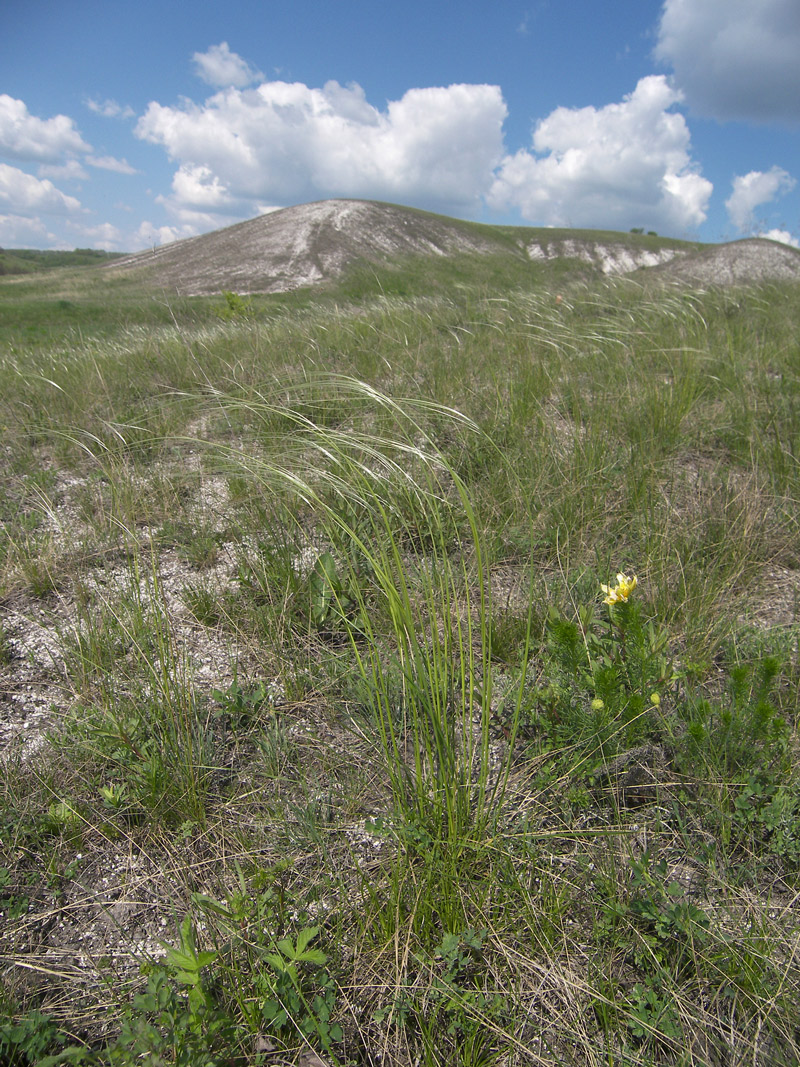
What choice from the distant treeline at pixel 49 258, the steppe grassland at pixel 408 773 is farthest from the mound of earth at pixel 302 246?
the distant treeline at pixel 49 258

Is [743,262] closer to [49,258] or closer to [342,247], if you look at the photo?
[342,247]

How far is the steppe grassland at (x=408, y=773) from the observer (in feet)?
3.05

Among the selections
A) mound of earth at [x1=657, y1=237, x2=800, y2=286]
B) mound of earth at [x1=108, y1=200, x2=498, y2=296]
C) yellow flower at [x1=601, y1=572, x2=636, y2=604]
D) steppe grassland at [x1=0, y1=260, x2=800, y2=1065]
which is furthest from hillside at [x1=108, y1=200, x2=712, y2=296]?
yellow flower at [x1=601, y1=572, x2=636, y2=604]

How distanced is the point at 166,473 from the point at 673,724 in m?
2.38

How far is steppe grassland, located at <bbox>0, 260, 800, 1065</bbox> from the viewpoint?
93cm

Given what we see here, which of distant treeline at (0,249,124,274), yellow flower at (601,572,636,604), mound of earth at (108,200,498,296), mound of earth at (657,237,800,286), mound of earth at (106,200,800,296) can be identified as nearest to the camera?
yellow flower at (601,572,636,604)

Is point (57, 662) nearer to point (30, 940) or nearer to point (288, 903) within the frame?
point (30, 940)

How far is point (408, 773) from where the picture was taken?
1.15 meters

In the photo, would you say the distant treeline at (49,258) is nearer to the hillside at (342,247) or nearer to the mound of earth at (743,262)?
the hillside at (342,247)

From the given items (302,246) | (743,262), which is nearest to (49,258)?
(302,246)

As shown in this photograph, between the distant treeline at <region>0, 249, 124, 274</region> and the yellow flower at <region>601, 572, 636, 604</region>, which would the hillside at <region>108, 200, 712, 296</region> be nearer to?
the yellow flower at <region>601, 572, 636, 604</region>

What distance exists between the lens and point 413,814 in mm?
1121

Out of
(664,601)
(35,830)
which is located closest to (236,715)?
(35,830)

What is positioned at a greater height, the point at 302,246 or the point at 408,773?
the point at 302,246
